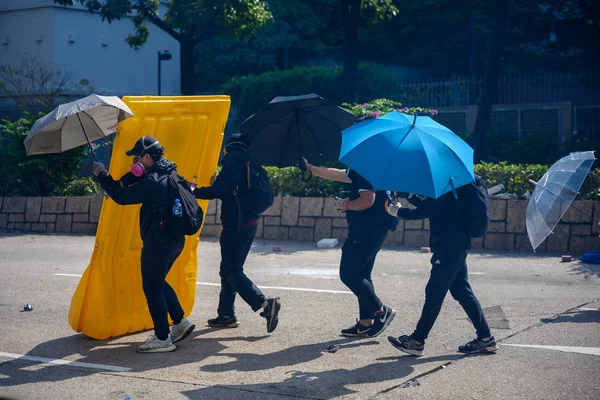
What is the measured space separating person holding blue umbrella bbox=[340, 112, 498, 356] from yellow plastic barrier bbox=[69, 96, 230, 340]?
1512mm

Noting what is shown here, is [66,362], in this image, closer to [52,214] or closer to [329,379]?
[329,379]

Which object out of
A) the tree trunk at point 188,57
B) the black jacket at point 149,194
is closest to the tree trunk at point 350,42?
the tree trunk at point 188,57

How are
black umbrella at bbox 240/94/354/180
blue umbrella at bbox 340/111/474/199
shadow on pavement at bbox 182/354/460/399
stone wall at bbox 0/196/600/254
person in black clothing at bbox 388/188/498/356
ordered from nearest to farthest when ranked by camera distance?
1. shadow on pavement at bbox 182/354/460/399
2. blue umbrella at bbox 340/111/474/199
3. person in black clothing at bbox 388/188/498/356
4. black umbrella at bbox 240/94/354/180
5. stone wall at bbox 0/196/600/254

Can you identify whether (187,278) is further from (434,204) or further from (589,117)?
(589,117)

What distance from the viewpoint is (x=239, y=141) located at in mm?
7184

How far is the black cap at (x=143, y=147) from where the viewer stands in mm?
6219

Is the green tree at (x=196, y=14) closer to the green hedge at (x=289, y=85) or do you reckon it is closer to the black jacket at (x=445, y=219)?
the green hedge at (x=289, y=85)

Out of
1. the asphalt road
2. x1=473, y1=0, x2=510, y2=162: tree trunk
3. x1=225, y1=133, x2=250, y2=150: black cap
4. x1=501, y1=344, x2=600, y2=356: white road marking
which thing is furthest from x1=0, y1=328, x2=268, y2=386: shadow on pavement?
x1=473, y1=0, x2=510, y2=162: tree trunk

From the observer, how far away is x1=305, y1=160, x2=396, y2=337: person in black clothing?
6.69m

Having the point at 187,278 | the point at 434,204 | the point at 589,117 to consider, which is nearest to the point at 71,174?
the point at 187,278

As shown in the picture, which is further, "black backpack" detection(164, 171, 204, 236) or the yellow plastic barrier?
the yellow plastic barrier

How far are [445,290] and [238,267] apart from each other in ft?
5.93

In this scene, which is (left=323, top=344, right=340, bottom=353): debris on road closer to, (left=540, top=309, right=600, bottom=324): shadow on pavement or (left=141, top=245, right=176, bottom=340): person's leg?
(left=141, top=245, right=176, bottom=340): person's leg

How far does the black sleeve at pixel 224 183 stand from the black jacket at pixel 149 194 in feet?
1.59
